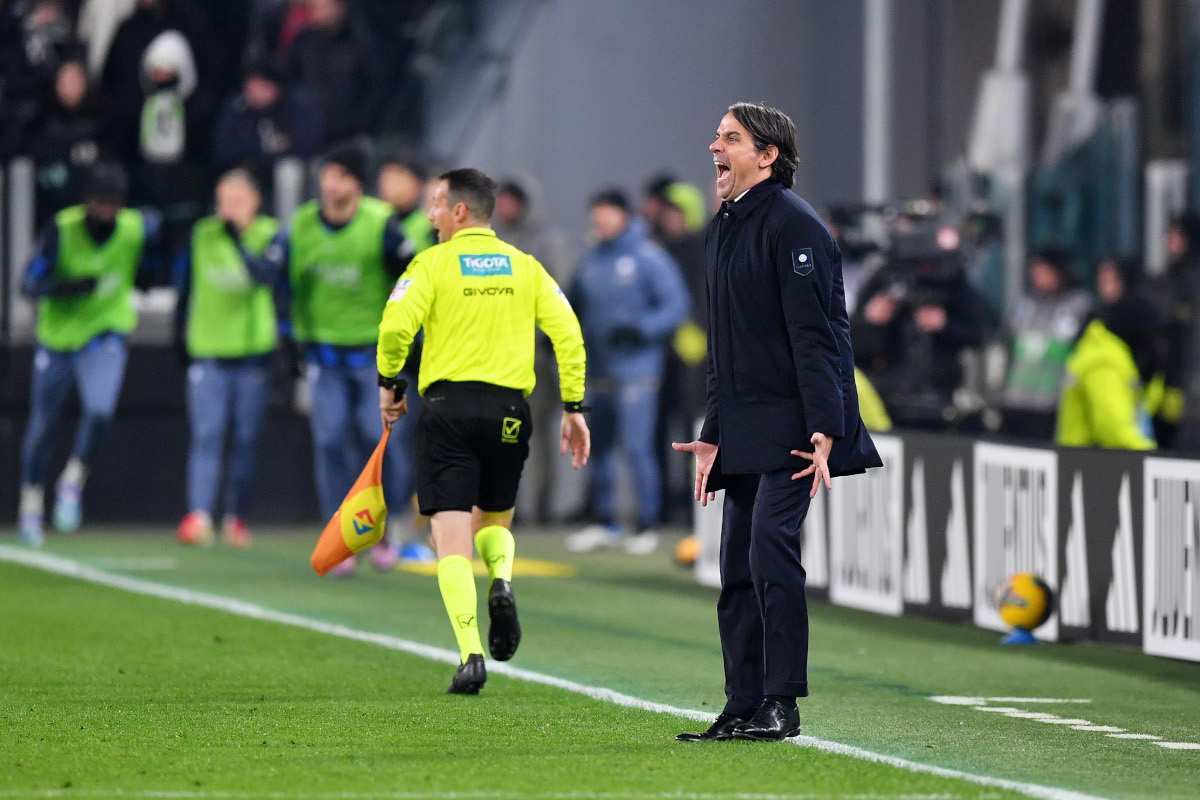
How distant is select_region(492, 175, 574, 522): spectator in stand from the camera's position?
1606cm

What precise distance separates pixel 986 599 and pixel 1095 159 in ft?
27.7

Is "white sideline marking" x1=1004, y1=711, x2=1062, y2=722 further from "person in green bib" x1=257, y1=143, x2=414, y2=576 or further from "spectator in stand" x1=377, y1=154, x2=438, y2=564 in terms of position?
"spectator in stand" x1=377, y1=154, x2=438, y2=564

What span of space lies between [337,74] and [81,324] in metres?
3.53

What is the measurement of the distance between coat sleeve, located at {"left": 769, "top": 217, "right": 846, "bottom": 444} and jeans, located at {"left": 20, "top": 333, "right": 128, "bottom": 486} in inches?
348

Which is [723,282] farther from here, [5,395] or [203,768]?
[5,395]

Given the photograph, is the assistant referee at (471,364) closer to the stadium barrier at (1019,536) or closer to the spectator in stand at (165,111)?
the stadium barrier at (1019,536)

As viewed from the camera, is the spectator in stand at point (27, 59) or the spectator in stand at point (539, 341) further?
the spectator in stand at point (27, 59)

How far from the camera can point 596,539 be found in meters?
15.2

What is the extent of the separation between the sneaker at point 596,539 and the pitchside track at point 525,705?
275 cm

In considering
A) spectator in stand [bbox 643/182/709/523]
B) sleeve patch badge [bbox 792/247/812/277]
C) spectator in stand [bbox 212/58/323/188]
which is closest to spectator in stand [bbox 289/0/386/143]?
spectator in stand [bbox 212/58/323/188]

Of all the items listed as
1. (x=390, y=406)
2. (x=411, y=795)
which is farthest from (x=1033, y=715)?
(x=411, y=795)

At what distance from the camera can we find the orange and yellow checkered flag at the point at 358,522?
8.35 m

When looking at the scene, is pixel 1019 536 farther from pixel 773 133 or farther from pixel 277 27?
pixel 277 27

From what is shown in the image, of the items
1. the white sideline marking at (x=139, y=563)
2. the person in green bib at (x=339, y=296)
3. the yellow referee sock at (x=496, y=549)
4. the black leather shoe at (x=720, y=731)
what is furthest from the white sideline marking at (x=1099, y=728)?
the white sideline marking at (x=139, y=563)
